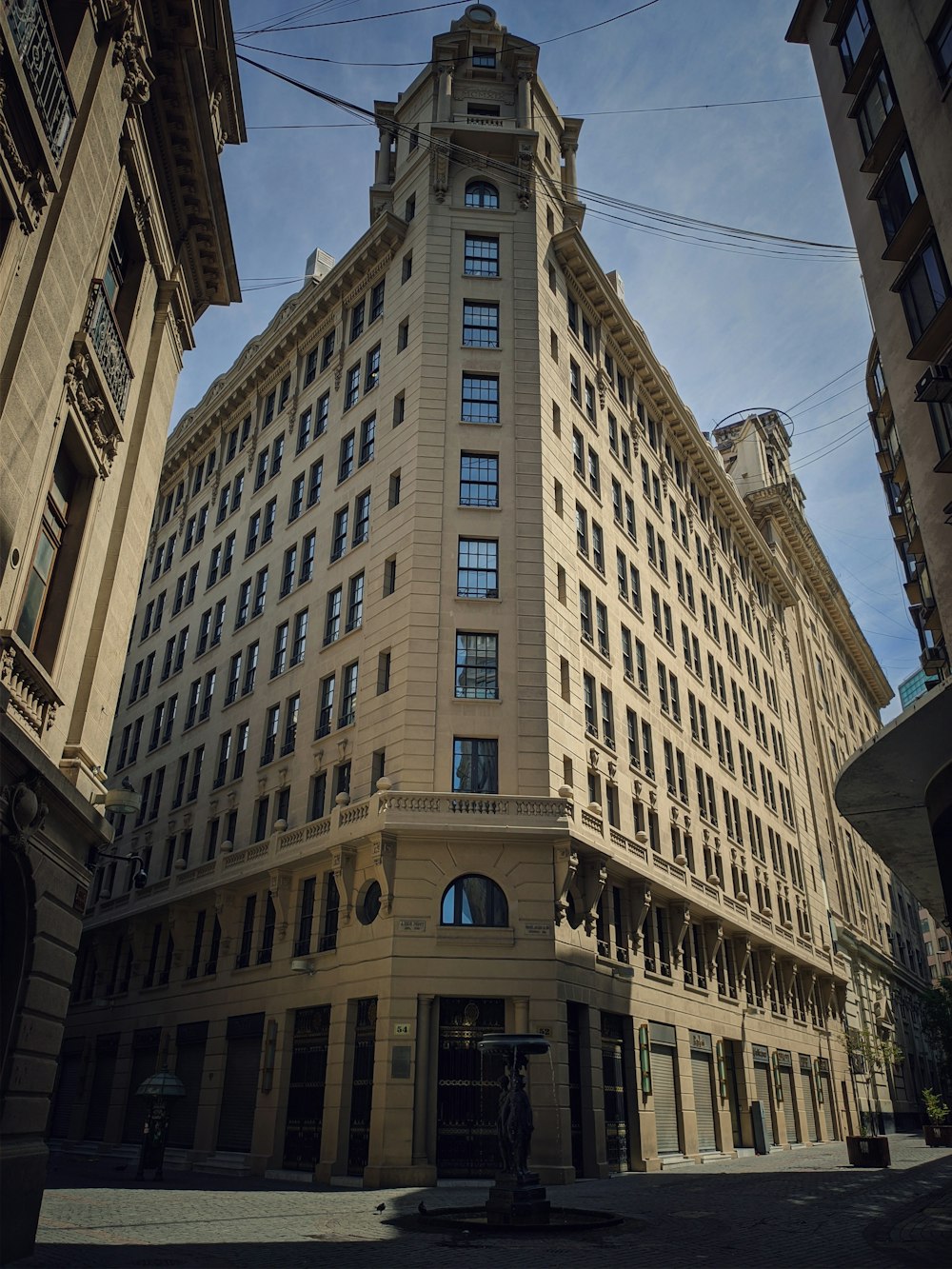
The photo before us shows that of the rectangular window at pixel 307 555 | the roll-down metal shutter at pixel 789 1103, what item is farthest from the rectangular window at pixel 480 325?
the roll-down metal shutter at pixel 789 1103

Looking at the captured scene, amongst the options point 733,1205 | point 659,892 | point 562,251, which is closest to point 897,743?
point 733,1205

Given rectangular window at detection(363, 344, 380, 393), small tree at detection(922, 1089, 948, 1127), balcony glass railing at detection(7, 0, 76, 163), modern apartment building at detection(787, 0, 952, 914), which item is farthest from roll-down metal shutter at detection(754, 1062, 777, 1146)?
balcony glass railing at detection(7, 0, 76, 163)

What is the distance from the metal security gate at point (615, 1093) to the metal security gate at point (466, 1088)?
4.51 metres

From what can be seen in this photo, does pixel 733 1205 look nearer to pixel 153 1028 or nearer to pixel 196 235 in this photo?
pixel 196 235

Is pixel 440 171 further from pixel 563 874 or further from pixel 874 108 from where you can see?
pixel 563 874

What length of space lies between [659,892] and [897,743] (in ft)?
58.5

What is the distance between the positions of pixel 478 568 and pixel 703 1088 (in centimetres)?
2071

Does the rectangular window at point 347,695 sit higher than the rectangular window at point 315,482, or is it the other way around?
the rectangular window at point 315,482

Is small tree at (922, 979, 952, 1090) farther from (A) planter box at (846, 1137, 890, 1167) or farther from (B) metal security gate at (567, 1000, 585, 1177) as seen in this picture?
(B) metal security gate at (567, 1000, 585, 1177)

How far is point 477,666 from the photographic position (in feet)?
92.8

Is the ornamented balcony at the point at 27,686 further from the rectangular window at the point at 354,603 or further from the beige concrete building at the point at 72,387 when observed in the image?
the rectangular window at the point at 354,603

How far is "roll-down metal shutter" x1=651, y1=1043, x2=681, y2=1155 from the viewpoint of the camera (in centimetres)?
2948

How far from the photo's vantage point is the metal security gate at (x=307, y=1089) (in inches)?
1018

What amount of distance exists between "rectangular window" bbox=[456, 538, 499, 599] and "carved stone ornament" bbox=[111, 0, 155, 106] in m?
16.4
